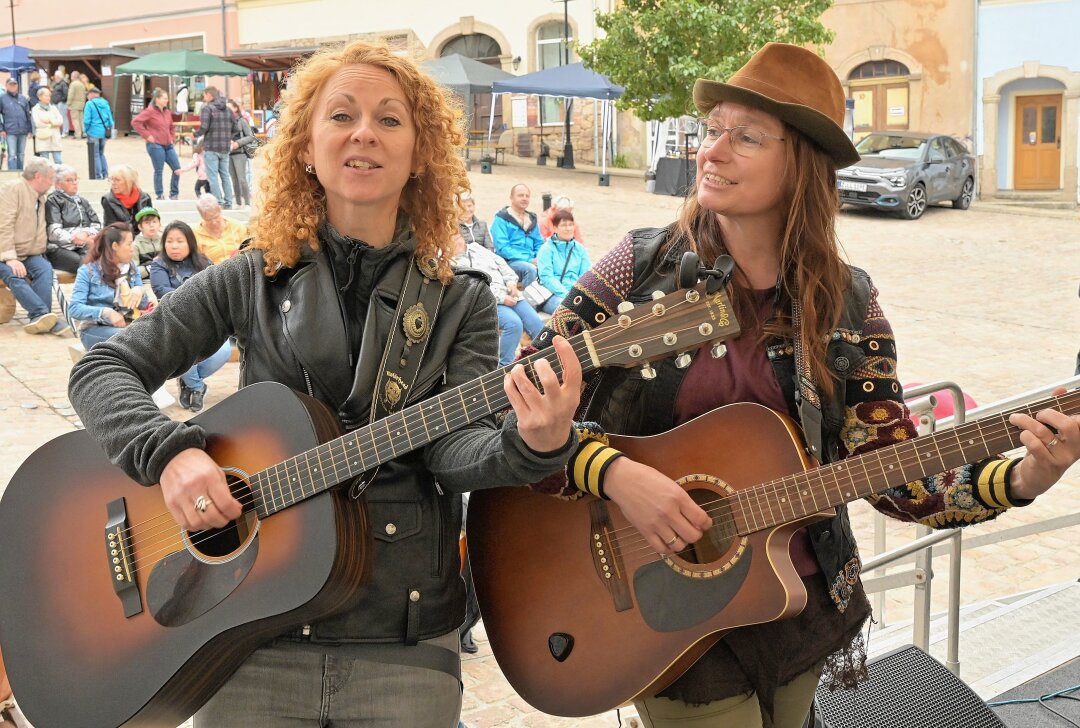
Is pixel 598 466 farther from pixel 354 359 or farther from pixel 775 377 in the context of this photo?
pixel 354 359

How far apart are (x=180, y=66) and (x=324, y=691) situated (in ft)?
89.0

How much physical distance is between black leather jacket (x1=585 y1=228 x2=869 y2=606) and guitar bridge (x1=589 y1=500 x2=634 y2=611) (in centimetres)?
19

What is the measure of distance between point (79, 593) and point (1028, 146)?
2699 centimetres

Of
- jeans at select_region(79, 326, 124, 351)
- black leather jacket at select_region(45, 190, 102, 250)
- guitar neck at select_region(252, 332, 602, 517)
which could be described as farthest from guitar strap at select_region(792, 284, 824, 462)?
black leather jacket at select_region(45, 190, 102, 250)

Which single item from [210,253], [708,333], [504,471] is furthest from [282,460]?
[210,253]

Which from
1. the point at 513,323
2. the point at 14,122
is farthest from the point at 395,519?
the point at 14,122

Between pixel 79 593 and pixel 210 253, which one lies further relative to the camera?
pixel 210 253

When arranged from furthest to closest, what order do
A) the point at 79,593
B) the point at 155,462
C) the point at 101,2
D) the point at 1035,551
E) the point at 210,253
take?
the point at 101,2 → the point at 210,253 → the point at 1035,551 → the point at 79,593 → the point at 155,462

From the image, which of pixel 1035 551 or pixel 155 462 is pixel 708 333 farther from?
pixel 1035 551

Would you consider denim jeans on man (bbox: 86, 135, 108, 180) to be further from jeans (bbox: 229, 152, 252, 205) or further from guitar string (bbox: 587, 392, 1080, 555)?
guitar string (bbox: 587, 392, 1080, 555)

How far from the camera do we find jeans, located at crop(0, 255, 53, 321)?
38.7 ft

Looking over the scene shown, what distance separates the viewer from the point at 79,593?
2.48m

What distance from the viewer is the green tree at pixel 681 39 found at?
2188cm

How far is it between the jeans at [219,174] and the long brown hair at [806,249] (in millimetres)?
17638
